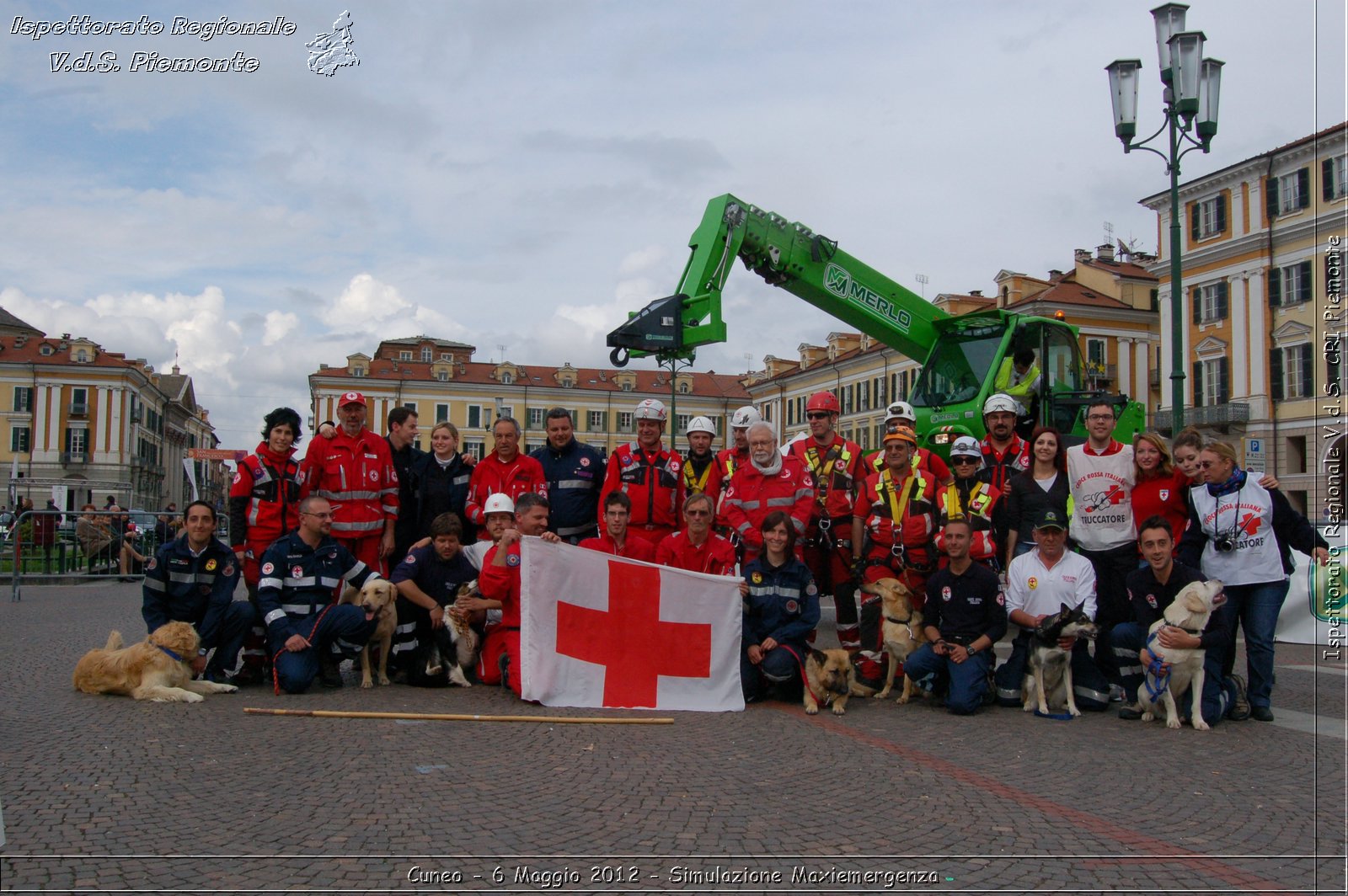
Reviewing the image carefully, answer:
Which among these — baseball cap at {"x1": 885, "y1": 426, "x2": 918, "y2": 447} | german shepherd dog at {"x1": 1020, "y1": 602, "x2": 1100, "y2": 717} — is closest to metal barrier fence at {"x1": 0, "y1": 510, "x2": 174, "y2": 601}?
baseball cap at {"x1": 885, "y1": 426, "x2": 918, "y2": 447}

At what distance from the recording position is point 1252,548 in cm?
691

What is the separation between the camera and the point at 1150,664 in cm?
662

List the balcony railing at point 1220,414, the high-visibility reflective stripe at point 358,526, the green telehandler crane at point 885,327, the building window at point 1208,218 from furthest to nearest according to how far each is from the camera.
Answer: the balcony railing at point 1220,414 → the building window at point 1208,218 → the green telehandler crane at point 885,327 → the high-visibility reflective stripe at point 358,526

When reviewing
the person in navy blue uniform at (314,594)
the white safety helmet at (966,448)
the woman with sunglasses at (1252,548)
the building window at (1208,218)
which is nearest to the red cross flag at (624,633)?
the person in navy blue uniform at (314,594)

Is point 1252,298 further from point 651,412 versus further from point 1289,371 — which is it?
point 651,412

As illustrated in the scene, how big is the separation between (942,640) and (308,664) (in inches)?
176

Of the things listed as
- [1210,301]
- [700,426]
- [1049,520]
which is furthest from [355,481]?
[1210,301]

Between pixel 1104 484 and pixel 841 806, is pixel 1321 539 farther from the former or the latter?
pixel 841 806

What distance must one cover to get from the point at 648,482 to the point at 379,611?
2.33 m

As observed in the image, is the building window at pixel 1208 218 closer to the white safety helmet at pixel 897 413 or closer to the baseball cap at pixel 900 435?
the white safety helmet at pixel 897 413

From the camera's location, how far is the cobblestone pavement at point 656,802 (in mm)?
3715

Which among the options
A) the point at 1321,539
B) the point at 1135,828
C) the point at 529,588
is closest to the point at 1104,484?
the point at 1321,539

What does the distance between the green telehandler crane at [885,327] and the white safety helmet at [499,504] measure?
10.2ft

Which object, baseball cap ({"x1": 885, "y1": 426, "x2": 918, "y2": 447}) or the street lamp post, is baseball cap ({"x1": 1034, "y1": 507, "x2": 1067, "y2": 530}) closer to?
baseball cap ({"x1": 885, "y1": 426, "x2": 918, "y2": 447})
